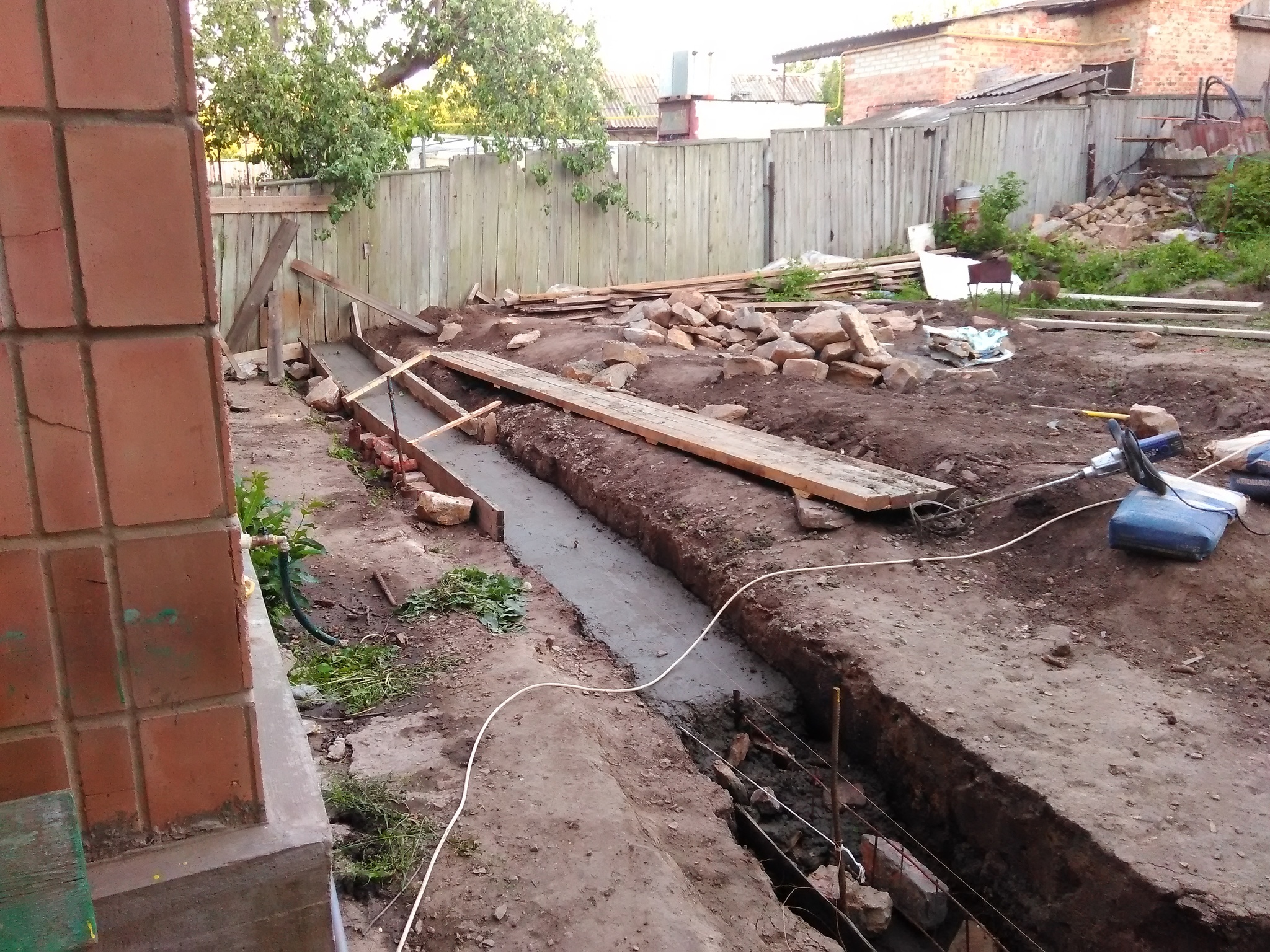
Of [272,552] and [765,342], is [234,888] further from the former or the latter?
[765,342]

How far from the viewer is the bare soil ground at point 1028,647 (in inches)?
137

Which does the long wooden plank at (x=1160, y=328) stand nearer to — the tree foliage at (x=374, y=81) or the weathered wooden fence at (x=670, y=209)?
the weathered wooden fence at (x=670, y=209)

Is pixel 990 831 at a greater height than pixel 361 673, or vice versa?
pixel 361 673

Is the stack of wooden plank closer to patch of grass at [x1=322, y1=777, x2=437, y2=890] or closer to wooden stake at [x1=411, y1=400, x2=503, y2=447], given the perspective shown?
wooden stake at [x1=411, y1=400, x2=503, y2=447]

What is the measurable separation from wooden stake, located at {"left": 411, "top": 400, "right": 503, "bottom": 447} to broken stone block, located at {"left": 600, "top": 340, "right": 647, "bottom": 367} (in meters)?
1.24

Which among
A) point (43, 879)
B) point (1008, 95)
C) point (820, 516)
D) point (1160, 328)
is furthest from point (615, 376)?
point (1008, 95)

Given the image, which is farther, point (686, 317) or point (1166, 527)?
point (686, 317)

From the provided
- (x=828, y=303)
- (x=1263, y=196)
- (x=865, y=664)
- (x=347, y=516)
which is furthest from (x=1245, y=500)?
(x=1263, y=196)

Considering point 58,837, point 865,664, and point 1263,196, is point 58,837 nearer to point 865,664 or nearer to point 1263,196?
point 865,664

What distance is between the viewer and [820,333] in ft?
32.1

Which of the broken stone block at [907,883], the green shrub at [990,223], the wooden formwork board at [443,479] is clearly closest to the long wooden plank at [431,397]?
the wooden formwork board at [443,479]

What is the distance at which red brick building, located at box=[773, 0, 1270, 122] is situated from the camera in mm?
21078

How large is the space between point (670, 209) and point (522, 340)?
4329 mm

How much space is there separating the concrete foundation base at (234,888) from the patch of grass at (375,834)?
1077 millimetres
